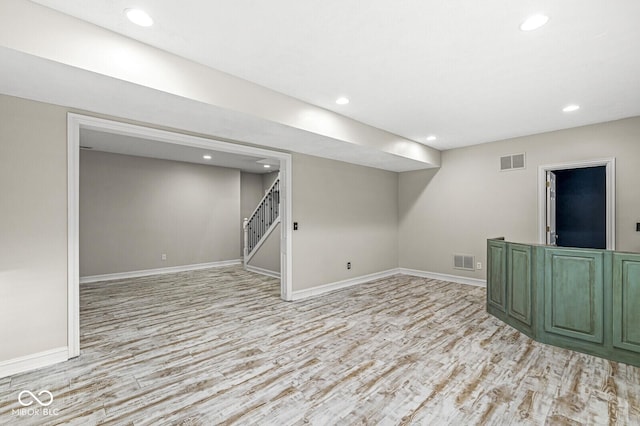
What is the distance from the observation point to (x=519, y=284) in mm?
3605

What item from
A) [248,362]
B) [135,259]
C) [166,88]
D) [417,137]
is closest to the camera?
[166,88]

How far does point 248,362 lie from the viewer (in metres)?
2.87

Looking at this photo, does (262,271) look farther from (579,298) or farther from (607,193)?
(607,193)

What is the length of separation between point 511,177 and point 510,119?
58.2 inches

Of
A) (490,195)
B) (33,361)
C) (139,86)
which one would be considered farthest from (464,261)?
(33,361)

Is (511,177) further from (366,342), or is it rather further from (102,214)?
(102,214)

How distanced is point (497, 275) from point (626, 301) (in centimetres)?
132

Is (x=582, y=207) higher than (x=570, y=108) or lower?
lower

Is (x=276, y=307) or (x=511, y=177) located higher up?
(x=511, y=177)

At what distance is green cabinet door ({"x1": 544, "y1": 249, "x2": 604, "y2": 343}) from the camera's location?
2996 millimetres

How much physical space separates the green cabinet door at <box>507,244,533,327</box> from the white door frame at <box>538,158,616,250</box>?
193 centimetres

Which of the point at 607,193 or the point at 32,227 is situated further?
the point at 607,193

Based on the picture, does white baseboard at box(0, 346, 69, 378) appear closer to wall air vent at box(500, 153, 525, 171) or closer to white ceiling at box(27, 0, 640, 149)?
white ceiling at box(27, 0, 640, 149)

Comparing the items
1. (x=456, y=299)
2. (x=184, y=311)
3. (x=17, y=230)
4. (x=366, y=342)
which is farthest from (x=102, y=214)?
(x=456, y=299)
